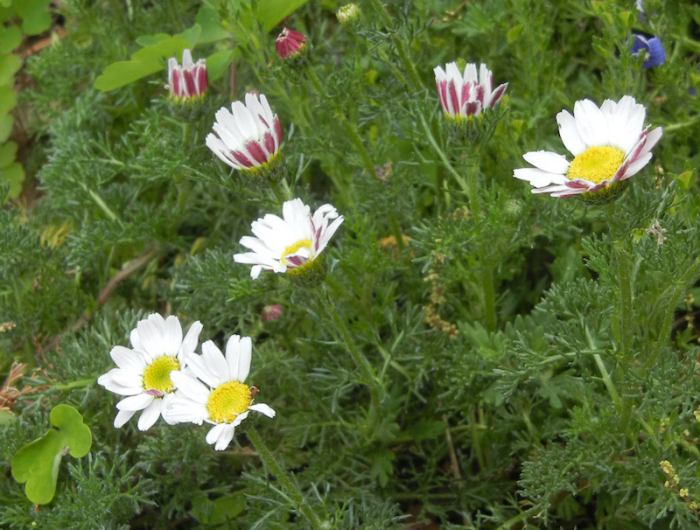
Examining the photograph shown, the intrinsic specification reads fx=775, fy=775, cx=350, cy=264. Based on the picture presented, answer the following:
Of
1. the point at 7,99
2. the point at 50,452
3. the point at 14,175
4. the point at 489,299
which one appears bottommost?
the point at 489,299

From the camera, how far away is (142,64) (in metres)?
2.09

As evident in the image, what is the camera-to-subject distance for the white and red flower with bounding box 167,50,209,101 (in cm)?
190

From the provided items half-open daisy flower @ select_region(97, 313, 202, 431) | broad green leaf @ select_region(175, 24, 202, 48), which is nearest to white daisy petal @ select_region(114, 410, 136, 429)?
half-open daisy flower @ select_region(97, 313, 202, 431)

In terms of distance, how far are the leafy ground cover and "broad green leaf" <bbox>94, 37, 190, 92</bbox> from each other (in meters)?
0.01

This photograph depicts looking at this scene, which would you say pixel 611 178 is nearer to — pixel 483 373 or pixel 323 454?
pixel 483 373

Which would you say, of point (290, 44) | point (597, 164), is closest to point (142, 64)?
point (290, 44)

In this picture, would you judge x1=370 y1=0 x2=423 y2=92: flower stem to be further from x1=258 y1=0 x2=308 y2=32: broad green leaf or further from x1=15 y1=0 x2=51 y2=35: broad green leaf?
x1=15 y1=0 x2=51 y2=35: broad green leaf

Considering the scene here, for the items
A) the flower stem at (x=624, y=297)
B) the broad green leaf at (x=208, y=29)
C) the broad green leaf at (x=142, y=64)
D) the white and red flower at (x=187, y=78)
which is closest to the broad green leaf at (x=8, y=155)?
the broad green leaf at (x=142, y=64)

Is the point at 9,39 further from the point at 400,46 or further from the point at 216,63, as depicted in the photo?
the point at 400,46

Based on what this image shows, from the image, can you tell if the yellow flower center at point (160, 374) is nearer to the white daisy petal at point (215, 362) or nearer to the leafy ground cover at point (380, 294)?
the leafy ground cover at point (380, 294)

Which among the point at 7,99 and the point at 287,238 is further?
the point at 7,99

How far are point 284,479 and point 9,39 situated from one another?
1864 mm

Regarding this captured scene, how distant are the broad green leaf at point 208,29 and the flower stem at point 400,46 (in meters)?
0.63

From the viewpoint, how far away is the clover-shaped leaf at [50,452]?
5.32 feet
